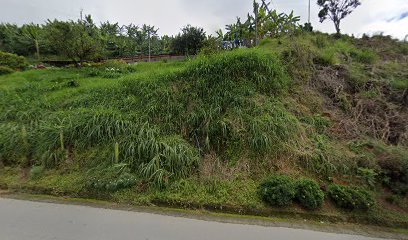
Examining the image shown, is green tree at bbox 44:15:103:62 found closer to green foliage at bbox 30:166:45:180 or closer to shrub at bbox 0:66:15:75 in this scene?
shrub at bbox 0:66:15:75

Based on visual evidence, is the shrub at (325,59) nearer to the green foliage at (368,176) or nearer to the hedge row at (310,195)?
the green foliage at (368,176)

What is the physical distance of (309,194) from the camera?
3129mm

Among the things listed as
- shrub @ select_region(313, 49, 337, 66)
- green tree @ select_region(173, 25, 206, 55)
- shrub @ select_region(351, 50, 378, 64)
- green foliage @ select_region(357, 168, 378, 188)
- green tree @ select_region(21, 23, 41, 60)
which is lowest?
green foliage @ select_region(357, 168, 378, 188)

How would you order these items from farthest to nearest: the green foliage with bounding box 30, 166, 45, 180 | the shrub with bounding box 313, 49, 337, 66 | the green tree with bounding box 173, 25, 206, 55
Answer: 1. the green tree with bounding box 173, 25, 206, 55
2. the shrub with bounding box 313, 49, 337, 66
3. the green foliage with bounding box 30, 166, 45, 180

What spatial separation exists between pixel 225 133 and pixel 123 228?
2.50 m

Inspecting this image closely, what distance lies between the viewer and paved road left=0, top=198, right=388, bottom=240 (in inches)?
103

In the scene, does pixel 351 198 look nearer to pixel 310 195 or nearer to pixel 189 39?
pixel 310 195

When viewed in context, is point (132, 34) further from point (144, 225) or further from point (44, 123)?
point (144, 225)

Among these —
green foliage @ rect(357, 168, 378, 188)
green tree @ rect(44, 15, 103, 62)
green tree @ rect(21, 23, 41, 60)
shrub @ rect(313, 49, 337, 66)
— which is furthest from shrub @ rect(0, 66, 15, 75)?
green foliage @ rect(357, 168, 378, 188)

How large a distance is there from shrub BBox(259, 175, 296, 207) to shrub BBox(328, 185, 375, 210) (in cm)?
65

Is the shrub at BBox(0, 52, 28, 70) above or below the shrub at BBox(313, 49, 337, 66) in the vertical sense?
above

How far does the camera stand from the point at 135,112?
503 cm

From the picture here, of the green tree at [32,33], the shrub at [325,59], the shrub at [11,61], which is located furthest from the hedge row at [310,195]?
the green tree at [32,33]

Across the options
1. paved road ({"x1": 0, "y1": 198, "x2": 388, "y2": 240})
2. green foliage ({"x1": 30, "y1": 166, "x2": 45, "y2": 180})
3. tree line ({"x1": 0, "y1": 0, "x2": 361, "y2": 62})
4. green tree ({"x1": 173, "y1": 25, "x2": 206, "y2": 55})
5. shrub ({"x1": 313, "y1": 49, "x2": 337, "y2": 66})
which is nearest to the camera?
paved road ({"x1": 0, "y1": 198, "x2": 388, "y2": 240})
